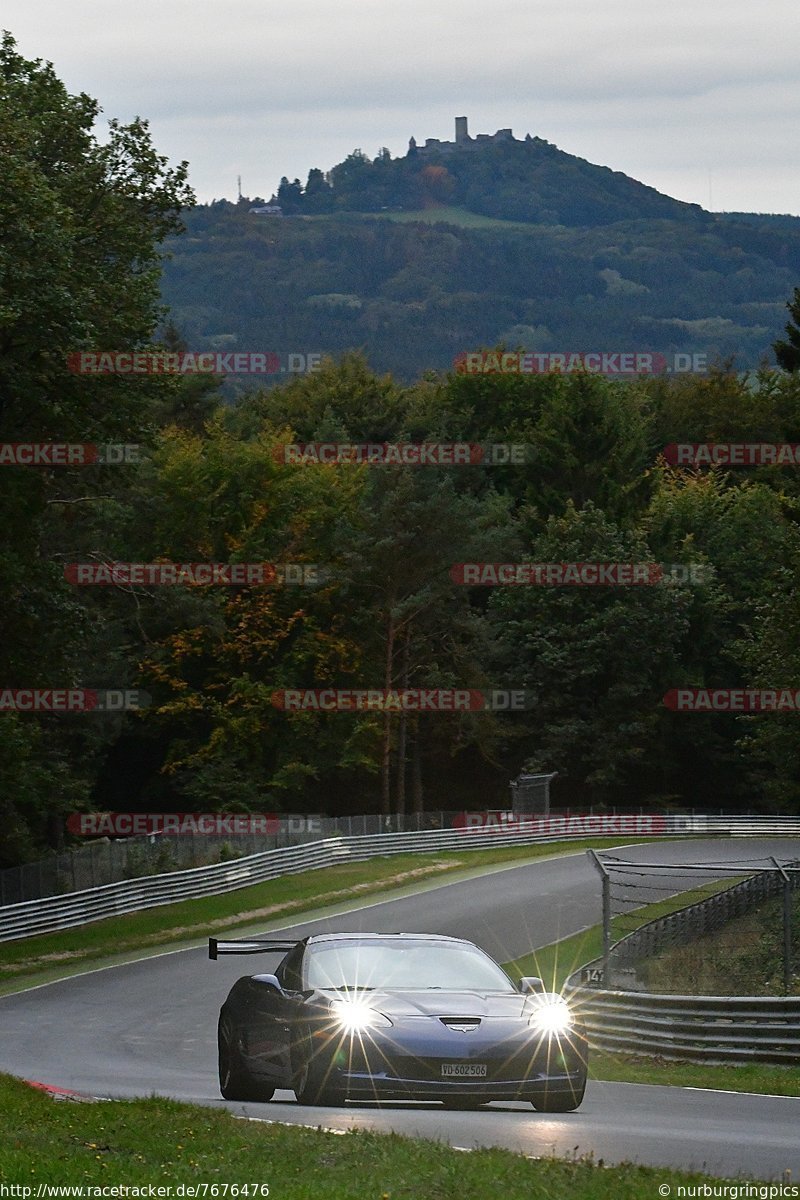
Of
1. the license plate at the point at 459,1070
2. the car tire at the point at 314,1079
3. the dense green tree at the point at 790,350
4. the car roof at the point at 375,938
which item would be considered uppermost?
the dense green tree at the point at 790,350

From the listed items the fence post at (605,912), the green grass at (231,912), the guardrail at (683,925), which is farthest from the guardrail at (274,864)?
the fence post at (605,912)

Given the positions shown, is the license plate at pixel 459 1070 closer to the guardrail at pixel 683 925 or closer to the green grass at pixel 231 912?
the guardrail at pixel 683 925

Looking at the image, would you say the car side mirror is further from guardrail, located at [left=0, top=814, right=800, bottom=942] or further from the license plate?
guardrail, located at [left=0, top=814, right=800, bottom=942]

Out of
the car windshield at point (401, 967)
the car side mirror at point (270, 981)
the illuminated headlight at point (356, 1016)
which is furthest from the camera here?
the car side mirror at point (270, 981)

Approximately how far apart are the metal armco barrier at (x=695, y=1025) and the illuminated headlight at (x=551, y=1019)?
6121mm

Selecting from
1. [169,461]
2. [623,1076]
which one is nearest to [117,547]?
[169,461]

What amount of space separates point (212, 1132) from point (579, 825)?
56379mm

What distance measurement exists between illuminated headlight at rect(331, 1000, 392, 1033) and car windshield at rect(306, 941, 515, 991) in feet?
1.27

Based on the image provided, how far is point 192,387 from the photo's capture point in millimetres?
93125

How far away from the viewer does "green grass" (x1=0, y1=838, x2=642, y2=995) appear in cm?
3697

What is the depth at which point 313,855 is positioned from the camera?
53.9 metres

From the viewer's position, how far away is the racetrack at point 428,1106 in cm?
1113

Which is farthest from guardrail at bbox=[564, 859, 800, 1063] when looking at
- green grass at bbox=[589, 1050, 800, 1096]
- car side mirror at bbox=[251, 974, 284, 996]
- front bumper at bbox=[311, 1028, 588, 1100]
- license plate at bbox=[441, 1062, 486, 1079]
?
license plate at bbox=[441, 1062, 486, 1079]

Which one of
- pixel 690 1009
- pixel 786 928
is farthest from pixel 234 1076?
pixel 690 1009
